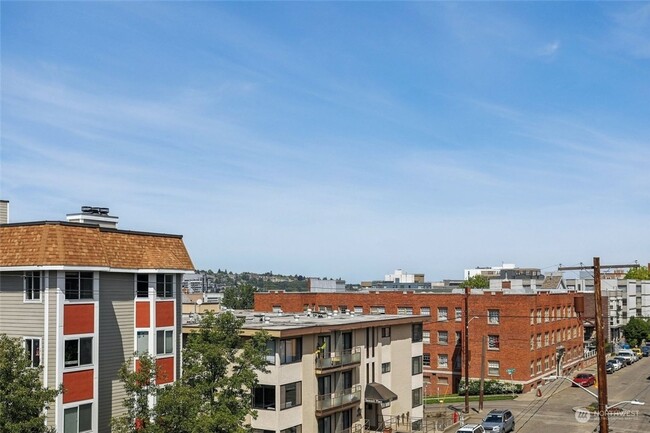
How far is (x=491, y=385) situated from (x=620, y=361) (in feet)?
103

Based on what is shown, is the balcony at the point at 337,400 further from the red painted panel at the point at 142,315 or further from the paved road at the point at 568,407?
the red painted panel at the point at 142,315

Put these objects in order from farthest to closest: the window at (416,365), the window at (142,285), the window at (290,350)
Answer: the window at (416,365)
the window at (290,350)
the window at (142,285)

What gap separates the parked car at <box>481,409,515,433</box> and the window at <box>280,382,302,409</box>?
17.3 metres

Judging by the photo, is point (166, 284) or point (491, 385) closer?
point (166, 284)

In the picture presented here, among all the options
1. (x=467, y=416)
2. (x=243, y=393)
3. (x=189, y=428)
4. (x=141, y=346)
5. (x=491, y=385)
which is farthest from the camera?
(x=491, y=385)

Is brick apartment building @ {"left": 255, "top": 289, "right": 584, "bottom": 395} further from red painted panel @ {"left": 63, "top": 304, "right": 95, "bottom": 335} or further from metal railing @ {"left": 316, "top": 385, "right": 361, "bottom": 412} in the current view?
red painted panel @ {"left": 63, "top": 304, "right": 95, "bottom": 335}

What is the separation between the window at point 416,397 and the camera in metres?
62.4

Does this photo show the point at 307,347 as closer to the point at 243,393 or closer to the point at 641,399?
the point at 243,393

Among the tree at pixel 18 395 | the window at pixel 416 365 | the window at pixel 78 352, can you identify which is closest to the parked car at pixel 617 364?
the window at pixel 416 365

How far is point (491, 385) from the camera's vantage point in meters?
77.4

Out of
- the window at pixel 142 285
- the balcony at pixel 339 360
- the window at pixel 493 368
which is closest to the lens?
the window at pixel 142 285

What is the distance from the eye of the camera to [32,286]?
32.0 meters

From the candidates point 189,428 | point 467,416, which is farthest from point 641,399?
point 189,428

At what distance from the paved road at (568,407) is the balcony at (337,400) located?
15.1 meters
